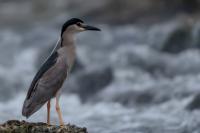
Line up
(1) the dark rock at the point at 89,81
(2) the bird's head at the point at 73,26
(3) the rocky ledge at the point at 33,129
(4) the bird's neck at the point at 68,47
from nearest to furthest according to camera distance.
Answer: (3) the rocky ledge at the point at 33,129, (4) the bird's neck at the point at 68,47, (2) the bird's head at the point at 73,26, (1) the dark rock at the point at 89,81

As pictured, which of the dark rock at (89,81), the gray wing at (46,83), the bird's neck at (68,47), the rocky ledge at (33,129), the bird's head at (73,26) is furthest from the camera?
the dark rock at (89,81)

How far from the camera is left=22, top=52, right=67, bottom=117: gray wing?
1015cm

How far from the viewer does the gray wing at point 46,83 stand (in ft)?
33.3

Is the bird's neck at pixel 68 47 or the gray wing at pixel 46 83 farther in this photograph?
the bird's neck at pixel 68 47

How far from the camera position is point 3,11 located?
72.1 ft

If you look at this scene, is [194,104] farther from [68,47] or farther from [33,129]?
[33,129]

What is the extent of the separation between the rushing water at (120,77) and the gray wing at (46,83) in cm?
380

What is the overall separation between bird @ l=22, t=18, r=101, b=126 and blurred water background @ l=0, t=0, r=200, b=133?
3602 mm

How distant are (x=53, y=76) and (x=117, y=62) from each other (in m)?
7.83

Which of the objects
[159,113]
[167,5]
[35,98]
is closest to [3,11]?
[167,5]

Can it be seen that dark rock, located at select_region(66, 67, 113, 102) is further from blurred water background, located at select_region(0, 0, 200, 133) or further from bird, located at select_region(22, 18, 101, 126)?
bird, located at select_region(22, 18, 101, 126)

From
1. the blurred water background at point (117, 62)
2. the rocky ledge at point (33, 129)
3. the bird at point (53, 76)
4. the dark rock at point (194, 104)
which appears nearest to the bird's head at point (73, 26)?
the bird at point (53, 76)

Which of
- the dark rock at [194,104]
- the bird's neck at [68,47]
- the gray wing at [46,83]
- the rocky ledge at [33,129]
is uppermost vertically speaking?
the dark rock at [194,104]

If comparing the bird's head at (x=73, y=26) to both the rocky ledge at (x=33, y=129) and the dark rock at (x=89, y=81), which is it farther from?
the dark rock at (x=89, y=81)
